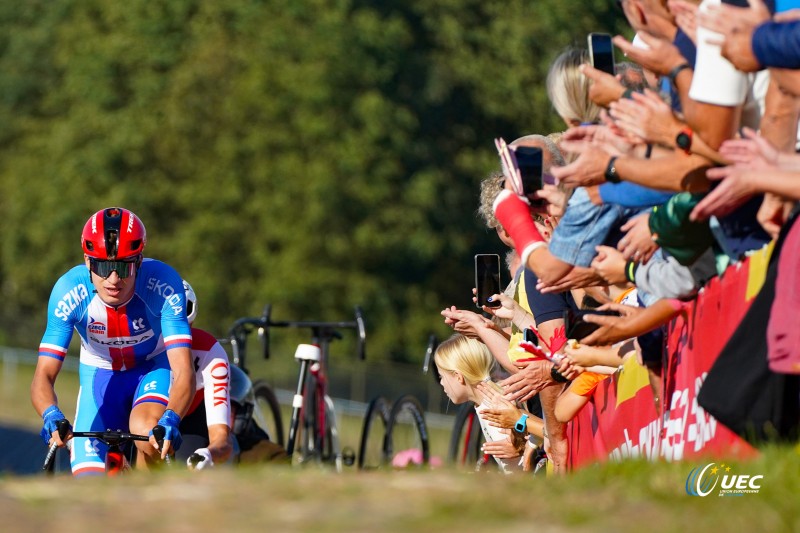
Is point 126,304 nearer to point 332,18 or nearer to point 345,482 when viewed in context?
point 345,482

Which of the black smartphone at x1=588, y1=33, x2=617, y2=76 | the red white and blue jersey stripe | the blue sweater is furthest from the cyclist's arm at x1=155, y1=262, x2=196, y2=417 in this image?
the blue sweater

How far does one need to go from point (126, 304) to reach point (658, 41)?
4.62 m

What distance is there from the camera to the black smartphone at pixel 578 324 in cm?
759

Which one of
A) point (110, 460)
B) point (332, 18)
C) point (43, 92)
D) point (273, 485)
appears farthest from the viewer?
point (43, 92)

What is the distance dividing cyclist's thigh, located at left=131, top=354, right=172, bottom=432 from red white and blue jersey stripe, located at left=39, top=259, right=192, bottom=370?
103mm

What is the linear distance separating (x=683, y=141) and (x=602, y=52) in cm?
121

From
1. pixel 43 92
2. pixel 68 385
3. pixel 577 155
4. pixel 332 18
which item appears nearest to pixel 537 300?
pixel 577 155

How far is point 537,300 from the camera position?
8953mm

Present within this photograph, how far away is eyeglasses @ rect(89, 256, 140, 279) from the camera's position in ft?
32.7

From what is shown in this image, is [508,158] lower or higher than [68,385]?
higher

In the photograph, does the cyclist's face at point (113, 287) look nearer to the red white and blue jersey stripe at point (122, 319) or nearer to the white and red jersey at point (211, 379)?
the red white and blue jersey stripe at point (122, 319)

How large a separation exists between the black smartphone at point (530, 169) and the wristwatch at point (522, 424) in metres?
2.41

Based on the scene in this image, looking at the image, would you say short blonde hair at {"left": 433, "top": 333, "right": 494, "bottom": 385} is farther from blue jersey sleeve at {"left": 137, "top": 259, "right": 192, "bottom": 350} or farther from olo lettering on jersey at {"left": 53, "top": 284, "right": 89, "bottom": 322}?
olo lettering on jersey at {"left": 53, "top": 284, "right": 89, "bottom": 322}

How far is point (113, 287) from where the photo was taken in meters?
9.98
